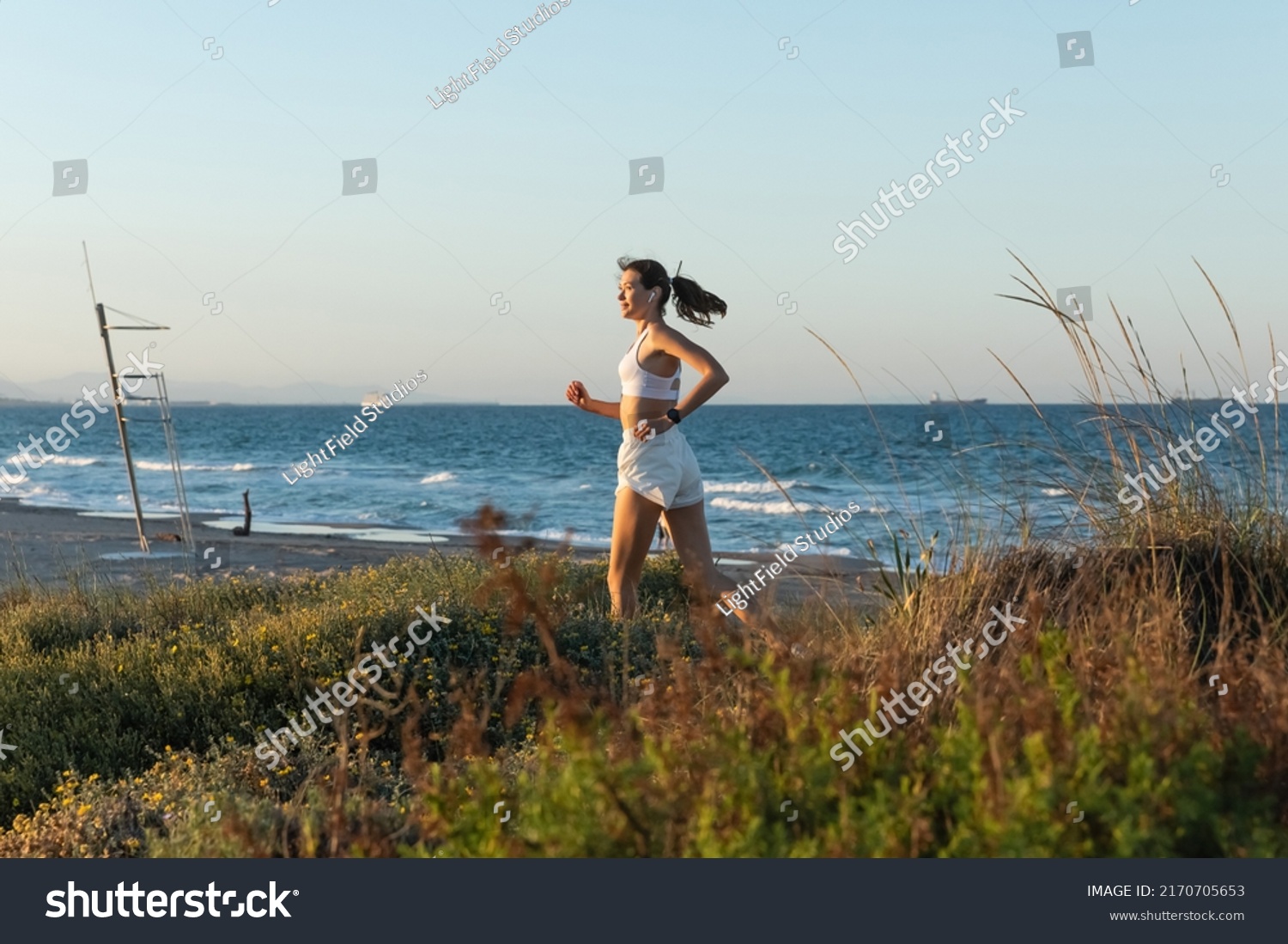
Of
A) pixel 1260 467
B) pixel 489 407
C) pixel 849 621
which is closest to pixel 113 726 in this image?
pixel 849 621

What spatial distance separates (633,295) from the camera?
274 inches

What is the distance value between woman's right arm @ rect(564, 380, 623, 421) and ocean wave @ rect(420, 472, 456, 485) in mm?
36037

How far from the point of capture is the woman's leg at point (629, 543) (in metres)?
6.79

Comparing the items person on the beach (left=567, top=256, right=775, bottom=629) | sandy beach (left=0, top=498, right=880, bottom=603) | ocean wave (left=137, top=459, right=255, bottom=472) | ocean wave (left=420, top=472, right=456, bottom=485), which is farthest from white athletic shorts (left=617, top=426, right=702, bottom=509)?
ocean wave (left=137, top=459, right=255, bottom=472)

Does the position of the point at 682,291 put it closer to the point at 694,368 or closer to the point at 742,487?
the point at 694,368

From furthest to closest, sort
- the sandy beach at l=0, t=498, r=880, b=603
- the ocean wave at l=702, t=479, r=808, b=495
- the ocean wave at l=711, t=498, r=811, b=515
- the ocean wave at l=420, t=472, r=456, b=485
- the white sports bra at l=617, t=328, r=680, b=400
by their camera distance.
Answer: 1. the ocean wave at l=420, t=472, r=456, b=485
2. the ocean wave at l=702, t=479, r=808, b=495
3. the ocean wave at l=711, t=498, r=811, b=515
4. the sandy beach at l=0, t=498, r=880, b=603
5. the white sports bra at l=617, t=328, r=680, b=400

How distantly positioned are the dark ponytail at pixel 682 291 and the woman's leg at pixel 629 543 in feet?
3.83

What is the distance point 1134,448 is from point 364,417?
864cm

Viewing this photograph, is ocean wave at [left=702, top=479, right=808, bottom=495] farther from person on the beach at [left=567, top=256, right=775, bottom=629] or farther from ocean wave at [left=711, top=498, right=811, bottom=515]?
person on the beach at [left=567, top=256, right=775, bottom=629]

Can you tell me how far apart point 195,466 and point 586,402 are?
50120 millimetres

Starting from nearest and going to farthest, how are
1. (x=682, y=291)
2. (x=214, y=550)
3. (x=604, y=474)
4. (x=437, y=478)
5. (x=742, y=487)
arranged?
1. (x=682, y=291)
2. (x=214, y=550)
3. (x=742, y=487)
4. (x=437, y=478)
5. (x=604, y=474)

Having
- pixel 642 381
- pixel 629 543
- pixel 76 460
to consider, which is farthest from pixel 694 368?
pixel 76 460

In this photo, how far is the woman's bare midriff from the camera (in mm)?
6875

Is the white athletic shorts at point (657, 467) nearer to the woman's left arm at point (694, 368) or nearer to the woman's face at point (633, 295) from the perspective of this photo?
the woman's left arm at point (694, 368)
